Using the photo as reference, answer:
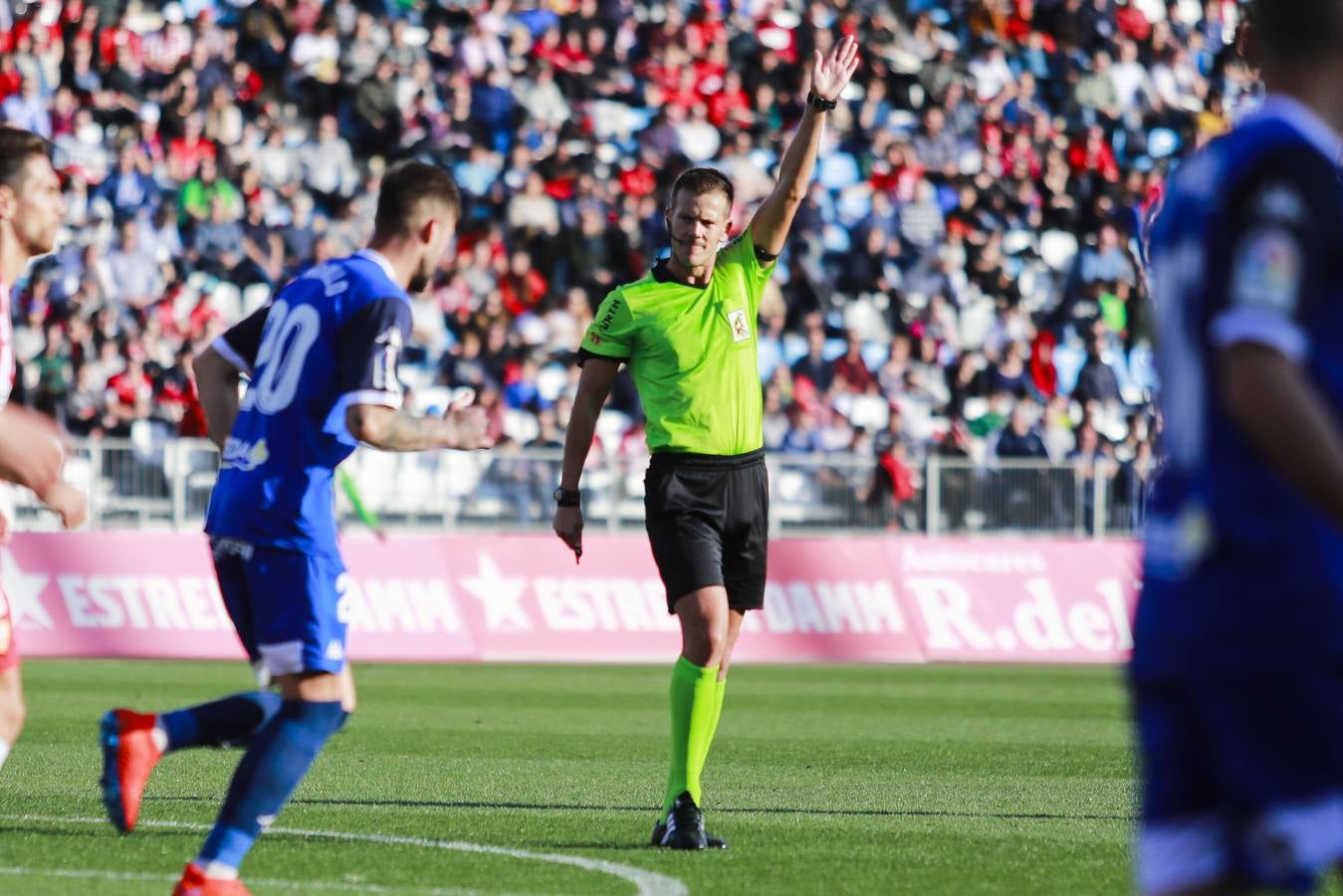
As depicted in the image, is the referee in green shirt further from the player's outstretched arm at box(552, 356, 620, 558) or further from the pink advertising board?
the pink advertising board

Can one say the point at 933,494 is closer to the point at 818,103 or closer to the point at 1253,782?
the point at 818,103

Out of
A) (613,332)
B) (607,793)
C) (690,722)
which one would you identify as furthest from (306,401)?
(607,793)

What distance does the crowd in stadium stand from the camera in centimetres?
2277

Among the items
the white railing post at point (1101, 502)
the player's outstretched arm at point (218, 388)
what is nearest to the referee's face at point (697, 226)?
the player's outstretched arm at point (218, 388)

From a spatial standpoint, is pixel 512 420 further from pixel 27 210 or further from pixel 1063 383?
pixel 27 210

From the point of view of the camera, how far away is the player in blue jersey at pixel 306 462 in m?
5.71

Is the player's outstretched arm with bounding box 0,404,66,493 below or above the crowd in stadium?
below

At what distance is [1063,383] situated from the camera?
24312mm

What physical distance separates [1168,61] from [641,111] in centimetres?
745

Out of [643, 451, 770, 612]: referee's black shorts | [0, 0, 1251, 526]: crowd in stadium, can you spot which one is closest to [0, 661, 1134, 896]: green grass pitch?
[643, 451, 770, 612]: referee's black shorts

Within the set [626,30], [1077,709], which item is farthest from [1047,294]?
[1077,709]

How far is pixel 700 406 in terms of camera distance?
26.8ft

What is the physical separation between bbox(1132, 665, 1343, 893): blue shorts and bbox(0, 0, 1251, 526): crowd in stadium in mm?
17680

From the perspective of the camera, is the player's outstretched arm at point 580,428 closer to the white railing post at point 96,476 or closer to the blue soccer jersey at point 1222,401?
the blue soccer jersey at point 1222,401
